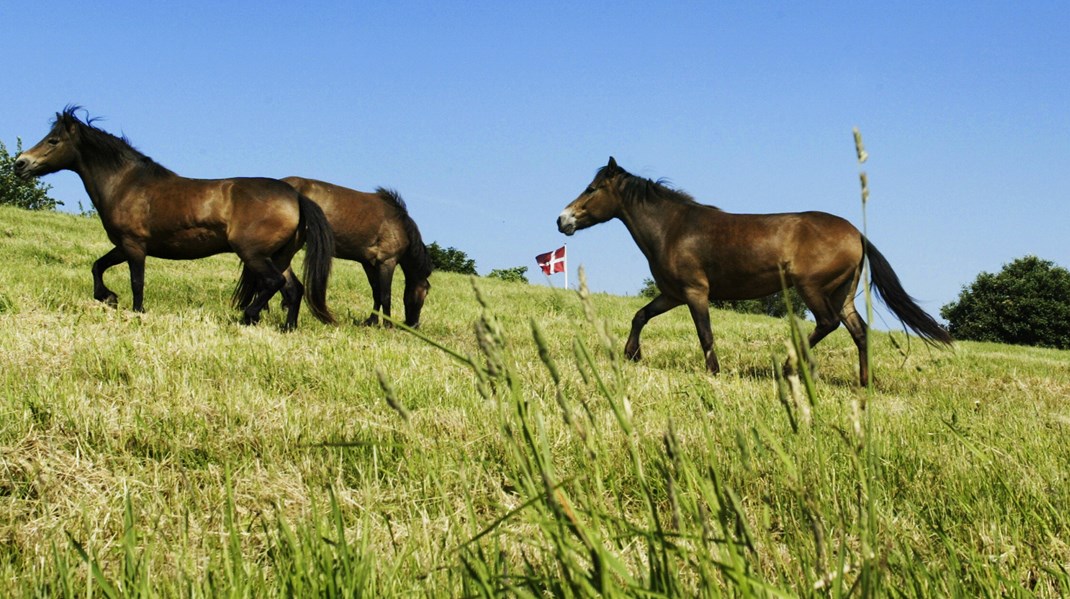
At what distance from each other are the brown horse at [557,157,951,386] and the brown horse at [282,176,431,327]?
3562mm

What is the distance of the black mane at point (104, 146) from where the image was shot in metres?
9.76

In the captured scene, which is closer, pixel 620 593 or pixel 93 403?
pixel 620 593

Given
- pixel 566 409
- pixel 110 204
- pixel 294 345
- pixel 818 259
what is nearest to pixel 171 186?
pixel 110 204

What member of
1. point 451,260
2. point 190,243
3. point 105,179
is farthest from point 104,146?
point 451,260

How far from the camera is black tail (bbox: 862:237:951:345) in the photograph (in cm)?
886

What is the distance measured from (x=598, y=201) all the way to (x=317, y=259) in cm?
362

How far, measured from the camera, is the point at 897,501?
11.0 feet

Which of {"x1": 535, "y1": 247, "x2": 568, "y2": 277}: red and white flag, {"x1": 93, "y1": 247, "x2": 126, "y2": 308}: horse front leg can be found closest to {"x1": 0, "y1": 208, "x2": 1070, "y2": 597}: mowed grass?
{"x1": 93, "y1": 247, "x2": 126, "y2": 308}: horse front leg

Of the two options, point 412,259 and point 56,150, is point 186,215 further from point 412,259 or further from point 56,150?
point 412,259

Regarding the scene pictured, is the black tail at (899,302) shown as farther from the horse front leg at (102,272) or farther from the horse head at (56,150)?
the horse head at (56,150)

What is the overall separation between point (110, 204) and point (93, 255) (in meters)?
7.04

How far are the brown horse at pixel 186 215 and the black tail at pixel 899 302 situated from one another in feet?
21.0

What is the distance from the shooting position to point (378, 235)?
1189cm

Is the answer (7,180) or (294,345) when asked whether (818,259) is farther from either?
(7,180)
